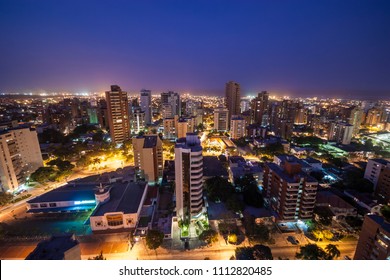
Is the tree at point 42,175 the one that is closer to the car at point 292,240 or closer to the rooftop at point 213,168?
the rooftop at point 213,168

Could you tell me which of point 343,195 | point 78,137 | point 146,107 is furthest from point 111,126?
point 343,195

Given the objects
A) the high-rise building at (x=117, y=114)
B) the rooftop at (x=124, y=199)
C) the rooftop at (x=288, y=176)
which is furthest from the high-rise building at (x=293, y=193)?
the high-rise building at (x=117, y=114)

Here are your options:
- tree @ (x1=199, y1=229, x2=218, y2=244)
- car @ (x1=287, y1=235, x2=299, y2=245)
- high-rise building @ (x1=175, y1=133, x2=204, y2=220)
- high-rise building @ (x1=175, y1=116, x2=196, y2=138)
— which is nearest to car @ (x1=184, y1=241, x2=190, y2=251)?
tree @ (x1=199, y1=229, x2=218, y2=244)

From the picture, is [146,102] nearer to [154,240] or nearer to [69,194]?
[69,194]

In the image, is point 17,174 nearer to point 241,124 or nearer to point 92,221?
point 92,221

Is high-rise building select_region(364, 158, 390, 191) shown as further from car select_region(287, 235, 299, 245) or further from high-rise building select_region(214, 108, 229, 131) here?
high-rise building select_region(214, 108, 229, 131)

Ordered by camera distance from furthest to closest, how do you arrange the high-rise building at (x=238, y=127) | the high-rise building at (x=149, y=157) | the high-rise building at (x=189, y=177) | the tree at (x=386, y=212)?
1. the high-rise building at (x=238, y=127)
2. the high-rise building at (x=149, y=157)
3. the tree at (x=386, y=212)
4. the high-rise building at (x=189, y=177)
